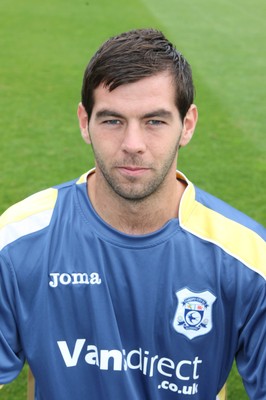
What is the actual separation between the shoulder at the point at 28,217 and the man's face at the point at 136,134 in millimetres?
224

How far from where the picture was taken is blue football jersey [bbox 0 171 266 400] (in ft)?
Result: 5.91

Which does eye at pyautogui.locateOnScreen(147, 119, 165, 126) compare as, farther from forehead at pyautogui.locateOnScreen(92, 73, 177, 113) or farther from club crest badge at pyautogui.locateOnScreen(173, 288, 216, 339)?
club crest badge at pyautogui.locateOnScreen(173, 288, 216, 339)

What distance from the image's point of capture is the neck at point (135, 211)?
1854 millimetres

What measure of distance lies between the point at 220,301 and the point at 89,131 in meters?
0.62

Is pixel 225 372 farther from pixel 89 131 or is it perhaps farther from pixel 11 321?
pixel 89 131

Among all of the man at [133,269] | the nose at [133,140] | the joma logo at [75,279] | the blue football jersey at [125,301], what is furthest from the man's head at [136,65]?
A: the joma logo at [75,279]

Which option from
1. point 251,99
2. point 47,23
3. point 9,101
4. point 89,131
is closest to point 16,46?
point 47,23

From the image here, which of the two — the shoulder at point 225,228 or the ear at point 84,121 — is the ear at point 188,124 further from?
the ear at point 84,121

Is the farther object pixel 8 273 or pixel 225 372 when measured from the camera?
pixel 225 372

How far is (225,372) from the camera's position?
1962mm

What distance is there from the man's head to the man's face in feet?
0.07

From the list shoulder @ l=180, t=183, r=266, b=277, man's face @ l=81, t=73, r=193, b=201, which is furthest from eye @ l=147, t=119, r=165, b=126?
shoulder @ l=180, t=183, r=266, b=277

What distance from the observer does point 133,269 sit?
1.83 m

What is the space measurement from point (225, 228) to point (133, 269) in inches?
11.8
